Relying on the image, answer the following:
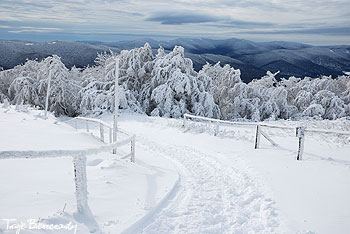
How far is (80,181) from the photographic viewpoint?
4.10 m

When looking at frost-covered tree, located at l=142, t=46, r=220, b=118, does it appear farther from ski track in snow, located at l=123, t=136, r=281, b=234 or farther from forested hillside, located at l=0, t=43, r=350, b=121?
ski track in snow, located at l=123, t=136, r=281, b=234

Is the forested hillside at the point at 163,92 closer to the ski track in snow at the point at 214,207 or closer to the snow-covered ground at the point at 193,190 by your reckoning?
the snow-covered ground at the point at 193,190

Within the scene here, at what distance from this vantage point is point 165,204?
17.3 feet

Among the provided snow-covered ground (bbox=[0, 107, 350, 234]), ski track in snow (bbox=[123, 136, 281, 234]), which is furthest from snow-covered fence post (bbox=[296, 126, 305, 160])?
ski track in snow (bbox=[123, 136, 281, 234])

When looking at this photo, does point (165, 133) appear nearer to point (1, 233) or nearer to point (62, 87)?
point (1, 233)

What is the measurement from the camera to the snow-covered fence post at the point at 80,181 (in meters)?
4.05

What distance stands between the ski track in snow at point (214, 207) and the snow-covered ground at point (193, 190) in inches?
0.7

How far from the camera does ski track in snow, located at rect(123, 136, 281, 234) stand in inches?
174

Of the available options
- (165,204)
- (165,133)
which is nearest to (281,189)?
(165,204)

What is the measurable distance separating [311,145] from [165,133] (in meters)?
7.11

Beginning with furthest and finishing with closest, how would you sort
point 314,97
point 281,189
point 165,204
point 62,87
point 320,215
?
point 314,97
point 62,87
point 281,189
point 165,204
point 320,215

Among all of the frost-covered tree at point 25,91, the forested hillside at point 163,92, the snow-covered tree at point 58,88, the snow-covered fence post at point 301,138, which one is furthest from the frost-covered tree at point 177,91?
the snow-covered fence post at point 301,138

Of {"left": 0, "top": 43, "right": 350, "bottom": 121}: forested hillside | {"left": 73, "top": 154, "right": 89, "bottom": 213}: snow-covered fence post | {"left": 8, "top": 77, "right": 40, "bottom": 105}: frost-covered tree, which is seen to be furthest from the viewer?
{"left": 8, "top": 77, "right": 40, "bottom": 105}: frost-covered tree

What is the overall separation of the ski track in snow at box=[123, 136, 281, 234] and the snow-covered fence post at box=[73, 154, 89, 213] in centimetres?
81
